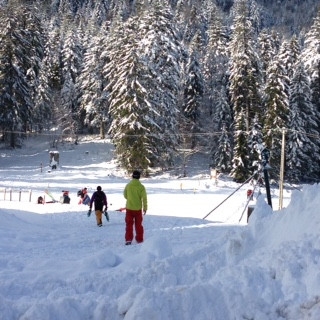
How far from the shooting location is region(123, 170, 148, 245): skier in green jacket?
33.3ft

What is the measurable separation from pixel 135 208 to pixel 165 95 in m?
30.1

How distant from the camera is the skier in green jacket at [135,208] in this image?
10159mm

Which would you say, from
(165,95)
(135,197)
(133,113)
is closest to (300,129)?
(165,95)

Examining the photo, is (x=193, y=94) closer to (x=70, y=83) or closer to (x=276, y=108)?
(x=276, y=108)

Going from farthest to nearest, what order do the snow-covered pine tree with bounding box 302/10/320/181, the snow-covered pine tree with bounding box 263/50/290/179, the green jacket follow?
the snow-covered pine tree with bounding box 302/10/320/181 < the snow-covered pine tree with bounding box 263/50/290/179 < the green jacket

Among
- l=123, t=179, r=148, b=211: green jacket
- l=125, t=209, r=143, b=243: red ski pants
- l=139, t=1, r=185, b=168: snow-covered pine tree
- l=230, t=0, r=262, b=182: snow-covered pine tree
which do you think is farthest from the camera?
l=230, t=0, r=262, b=182: snow-covered pine tree

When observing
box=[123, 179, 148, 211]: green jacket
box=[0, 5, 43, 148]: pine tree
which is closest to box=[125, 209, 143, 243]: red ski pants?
box=[123, 179, 148, 211]: green jacket

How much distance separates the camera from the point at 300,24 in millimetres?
151875

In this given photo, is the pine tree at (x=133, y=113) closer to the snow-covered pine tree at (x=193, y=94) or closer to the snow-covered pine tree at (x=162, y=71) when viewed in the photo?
the snow-covered pine tree at (x=162, y=71)

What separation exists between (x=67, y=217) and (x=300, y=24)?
15113 centimetres

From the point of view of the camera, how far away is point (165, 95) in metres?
39.6

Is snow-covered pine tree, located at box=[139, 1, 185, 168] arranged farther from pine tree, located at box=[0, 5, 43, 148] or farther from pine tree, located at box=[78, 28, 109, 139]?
pine tree, located at box=[0, 5, 43, 148]

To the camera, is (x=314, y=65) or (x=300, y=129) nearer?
(x=300, y=129)

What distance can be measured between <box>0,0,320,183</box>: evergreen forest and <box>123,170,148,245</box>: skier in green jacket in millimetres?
26079
